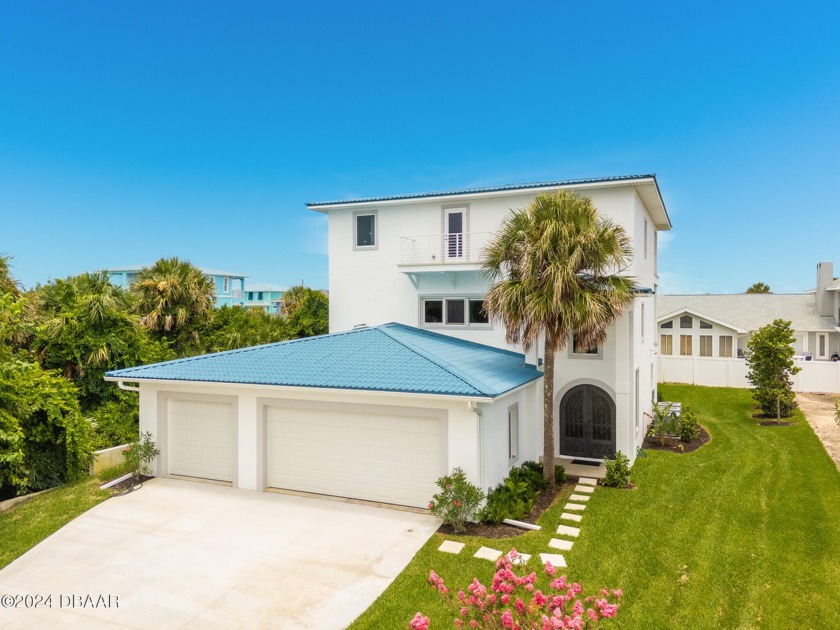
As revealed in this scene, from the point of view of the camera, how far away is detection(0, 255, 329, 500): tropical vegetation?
1296 centimetres

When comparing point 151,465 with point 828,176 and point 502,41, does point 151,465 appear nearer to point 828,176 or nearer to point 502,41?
point 502,41

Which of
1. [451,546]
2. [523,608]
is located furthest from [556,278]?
[523,608]

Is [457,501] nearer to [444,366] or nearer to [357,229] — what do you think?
[444,366]

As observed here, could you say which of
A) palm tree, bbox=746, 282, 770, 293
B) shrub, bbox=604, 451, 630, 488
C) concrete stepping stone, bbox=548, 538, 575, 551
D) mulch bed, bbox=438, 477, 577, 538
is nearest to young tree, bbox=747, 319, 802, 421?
shrub, bbox=604, 451, 630, 488

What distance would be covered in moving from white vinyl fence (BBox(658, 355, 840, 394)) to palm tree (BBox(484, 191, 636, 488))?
2108cm

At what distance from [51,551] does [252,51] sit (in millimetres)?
26175

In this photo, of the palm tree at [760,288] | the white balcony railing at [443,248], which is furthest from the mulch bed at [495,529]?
the palm tree at [760,288]

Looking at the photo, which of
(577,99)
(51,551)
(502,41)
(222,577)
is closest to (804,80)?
(577,99)

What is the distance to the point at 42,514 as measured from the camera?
12.0 metres

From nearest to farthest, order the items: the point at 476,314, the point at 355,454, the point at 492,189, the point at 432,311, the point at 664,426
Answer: the point at 355,454 < the point at 664,426 < the point at 492,189 < the point at 476,314 < the point at 432,311

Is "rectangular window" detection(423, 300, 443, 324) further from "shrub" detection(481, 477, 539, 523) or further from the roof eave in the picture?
"shrub" detection(481, 477, 539, 523)

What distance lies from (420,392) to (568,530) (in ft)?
13.6

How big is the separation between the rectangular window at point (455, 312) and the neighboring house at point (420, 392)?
45 millimetres

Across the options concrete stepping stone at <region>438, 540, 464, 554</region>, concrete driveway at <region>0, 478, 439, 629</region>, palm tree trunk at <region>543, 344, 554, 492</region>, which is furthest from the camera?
palm tree trunk at <region>543, 344, 554, 492</region>
